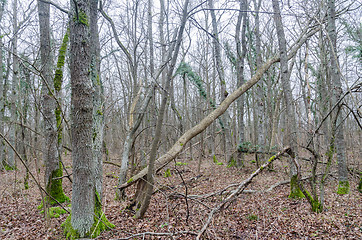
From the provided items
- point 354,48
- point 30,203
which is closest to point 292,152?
point 30,203

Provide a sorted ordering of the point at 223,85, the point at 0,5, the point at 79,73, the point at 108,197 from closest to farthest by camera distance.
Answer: the point at 79,73, the point at 108,197, the point at 223,85, the point at 0,5

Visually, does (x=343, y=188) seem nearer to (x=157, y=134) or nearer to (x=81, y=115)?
(x=157, y=134)

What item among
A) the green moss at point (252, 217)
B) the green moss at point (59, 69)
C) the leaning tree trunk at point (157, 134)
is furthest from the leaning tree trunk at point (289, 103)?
the green moss at point (59, 69)

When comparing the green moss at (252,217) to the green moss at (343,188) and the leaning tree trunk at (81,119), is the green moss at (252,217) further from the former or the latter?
the leaning tree trunk at (81,119)

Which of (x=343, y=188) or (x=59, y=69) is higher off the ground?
(x=59, y=69)

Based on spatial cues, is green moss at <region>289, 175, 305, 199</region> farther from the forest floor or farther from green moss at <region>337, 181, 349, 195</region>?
green moss at <region>337, 181, 349, 195</region>

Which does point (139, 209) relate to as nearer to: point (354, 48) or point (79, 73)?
point (79, 73)

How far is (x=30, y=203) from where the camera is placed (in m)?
6.29

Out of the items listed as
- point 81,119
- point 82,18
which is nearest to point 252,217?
point 81,119

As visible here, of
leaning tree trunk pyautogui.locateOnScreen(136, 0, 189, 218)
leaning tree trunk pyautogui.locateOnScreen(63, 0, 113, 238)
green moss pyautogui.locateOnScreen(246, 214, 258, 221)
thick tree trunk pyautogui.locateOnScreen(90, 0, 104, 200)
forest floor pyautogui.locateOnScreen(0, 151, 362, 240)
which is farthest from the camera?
green moss pyautogui.locateOnScreen(246, 214, 258, 221)

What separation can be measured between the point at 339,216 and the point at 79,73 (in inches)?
230

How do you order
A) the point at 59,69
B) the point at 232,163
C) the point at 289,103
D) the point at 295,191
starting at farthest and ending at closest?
the point at 232,163, the point at 59,69, the point at 289,103, the point at 295,191

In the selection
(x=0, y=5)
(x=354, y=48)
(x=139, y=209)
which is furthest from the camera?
(x=0, y=5)

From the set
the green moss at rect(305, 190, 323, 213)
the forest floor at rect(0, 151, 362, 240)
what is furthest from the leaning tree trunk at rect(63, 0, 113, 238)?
the green moss at rect(305, 190, 323, 213)
